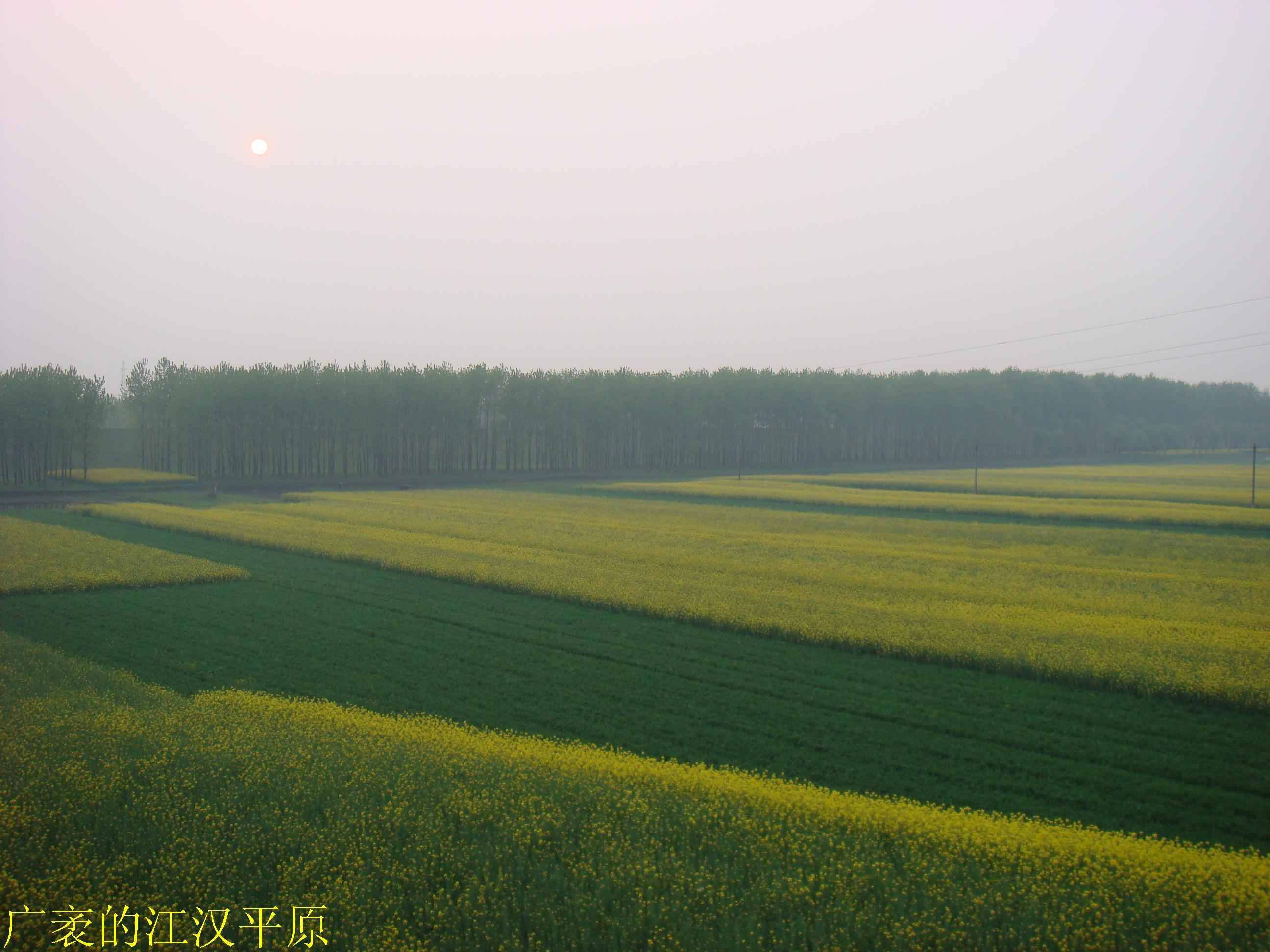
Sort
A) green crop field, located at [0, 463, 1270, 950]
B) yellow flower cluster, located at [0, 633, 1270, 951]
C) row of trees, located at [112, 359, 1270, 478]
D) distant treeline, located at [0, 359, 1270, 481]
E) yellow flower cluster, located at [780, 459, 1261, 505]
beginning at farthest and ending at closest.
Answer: row of trees, located at [112, 359, 1270, 478], distant treeline, located at [0, 359, 1270, 481], yellow flower cluster, located at [780, 459, 1261, 505], green crop field, located at [0, 463, 1270, 950], yellow flower cluster, located at [0, 633, 1270, 951]

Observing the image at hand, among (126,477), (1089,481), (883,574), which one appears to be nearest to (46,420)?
(126,477)

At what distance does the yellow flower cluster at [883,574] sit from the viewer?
16.2 metres

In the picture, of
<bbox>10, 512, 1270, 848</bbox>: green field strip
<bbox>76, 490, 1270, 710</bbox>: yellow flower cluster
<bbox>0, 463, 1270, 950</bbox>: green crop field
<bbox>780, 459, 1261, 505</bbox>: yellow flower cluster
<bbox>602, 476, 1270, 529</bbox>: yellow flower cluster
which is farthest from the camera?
<bbox>780, 459, 1261, 505</bbox>: yellow flower cluster

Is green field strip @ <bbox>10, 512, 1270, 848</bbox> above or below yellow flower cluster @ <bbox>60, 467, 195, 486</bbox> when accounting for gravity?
below

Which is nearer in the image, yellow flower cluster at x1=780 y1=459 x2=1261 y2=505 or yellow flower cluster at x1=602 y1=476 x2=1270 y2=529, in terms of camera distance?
yellow flower cluster at x1=602 y1=476 x2=1270 y2=529

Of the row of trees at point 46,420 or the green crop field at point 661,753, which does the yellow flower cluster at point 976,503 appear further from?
the row of trees at point 46,420

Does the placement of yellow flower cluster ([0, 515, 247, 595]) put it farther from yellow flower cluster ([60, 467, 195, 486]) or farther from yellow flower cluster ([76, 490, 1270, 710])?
yellow flower cluster ([60, 467, 195, 486])

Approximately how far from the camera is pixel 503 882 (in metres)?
7.20

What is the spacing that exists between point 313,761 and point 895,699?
9.00 metres

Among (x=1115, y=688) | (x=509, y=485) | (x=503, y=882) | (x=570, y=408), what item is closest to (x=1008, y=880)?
(x=503, y=882)

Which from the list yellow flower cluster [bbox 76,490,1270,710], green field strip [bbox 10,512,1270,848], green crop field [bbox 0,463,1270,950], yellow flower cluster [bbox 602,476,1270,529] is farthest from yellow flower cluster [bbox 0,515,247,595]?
yellow flower cluster [bbox 602,476,1270,529]

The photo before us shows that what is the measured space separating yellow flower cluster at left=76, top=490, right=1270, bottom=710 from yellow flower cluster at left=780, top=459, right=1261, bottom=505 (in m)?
17.9

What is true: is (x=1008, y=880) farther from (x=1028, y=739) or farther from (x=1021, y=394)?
(x=1021, y=394)

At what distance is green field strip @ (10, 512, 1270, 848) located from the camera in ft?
34.8
